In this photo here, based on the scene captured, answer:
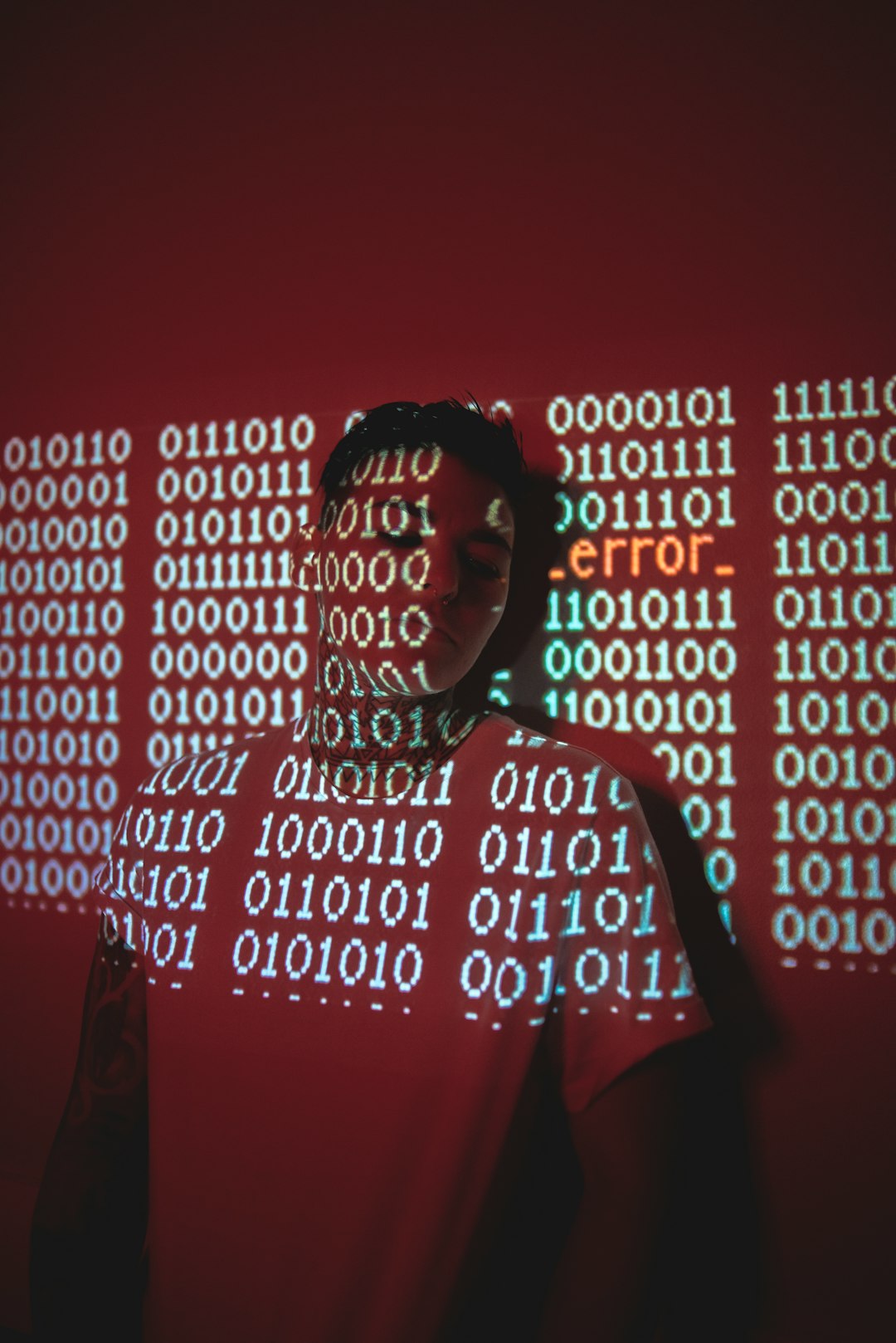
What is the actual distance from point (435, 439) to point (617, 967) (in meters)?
0.58

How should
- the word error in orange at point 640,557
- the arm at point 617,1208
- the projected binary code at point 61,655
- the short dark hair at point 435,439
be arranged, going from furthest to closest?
the projected binary code at point 61,655
the word error in orange at point 640,557
the short dark hair at point 435,439
the arm at point 617,1208

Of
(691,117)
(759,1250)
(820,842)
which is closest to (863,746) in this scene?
(820,842)

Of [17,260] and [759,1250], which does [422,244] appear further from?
[759,1250]

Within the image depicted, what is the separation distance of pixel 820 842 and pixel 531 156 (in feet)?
3.10

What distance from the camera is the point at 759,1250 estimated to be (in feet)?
3.22

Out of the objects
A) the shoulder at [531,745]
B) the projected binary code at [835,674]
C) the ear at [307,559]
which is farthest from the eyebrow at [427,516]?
the projected binary code at [835,674]

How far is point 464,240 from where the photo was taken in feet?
3.74

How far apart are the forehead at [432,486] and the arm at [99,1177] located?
62 centimetres

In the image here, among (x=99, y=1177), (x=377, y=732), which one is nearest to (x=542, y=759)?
(x=377, y=732)

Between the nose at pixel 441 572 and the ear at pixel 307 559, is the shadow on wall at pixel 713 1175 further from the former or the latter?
the ear at pixel 307 559

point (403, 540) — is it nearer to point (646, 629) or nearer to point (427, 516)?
point (427, 516)

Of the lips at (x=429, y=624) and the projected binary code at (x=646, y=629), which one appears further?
the projected binary code at (x=646, y=629)

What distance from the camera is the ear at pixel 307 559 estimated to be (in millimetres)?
950

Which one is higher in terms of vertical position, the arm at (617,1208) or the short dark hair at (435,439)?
the short dark hair at (435,439)
